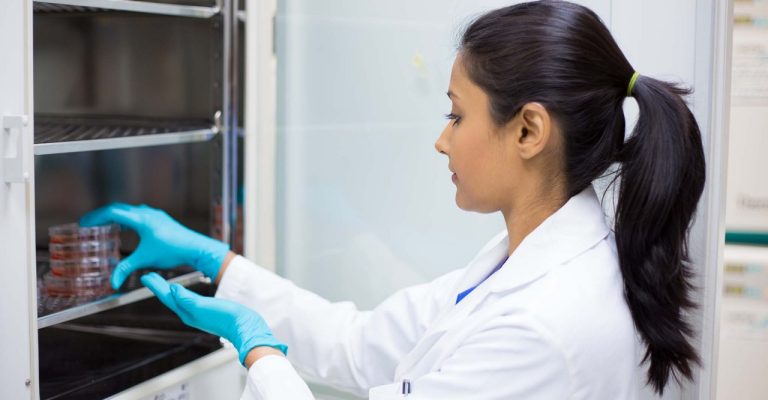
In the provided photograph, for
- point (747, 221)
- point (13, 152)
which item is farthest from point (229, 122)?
point (747, 221)

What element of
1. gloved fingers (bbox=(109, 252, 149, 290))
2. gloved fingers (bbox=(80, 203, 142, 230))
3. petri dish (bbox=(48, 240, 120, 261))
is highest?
gloved fingers (bbox=(80, 203, 142, 230))

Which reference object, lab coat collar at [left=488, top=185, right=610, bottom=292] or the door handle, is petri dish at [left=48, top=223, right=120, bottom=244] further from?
lab coat collar at [left=488, top=185, right=610, bottom=292]

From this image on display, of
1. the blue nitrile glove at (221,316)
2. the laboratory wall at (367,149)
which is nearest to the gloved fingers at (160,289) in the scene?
the blue nitrile glove at (221,316)

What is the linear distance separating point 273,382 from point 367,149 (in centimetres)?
66

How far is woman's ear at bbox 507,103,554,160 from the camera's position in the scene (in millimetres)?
1183

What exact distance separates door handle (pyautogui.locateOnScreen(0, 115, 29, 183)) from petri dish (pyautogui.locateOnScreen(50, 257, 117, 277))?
420 millimetres

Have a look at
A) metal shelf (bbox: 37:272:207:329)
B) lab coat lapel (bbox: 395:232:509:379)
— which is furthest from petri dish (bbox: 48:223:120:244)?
lab coat lapel (bbox: 395:232:509:379)

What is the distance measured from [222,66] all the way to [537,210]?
2.79 ft

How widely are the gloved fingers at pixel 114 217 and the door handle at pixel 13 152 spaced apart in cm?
44

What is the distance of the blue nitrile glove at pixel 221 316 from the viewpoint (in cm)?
141

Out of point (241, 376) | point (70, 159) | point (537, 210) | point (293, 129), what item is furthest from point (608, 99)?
point (70, 159)

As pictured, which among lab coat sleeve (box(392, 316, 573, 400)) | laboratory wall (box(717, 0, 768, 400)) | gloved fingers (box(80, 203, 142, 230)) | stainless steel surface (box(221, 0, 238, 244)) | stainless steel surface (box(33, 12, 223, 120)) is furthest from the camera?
laboratory wall (box(717, 0, 768, 400))

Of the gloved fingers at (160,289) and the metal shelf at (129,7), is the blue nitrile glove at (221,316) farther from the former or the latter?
the metal shelf at (129,7)

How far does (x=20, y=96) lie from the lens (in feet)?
3.93
